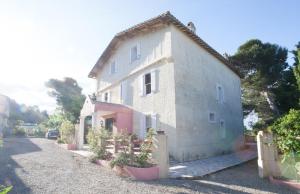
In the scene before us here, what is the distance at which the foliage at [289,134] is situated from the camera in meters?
7.94

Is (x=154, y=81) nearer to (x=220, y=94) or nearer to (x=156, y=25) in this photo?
(x=156, y=25)

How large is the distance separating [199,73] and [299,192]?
1038 cm

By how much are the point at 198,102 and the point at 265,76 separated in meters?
12.5

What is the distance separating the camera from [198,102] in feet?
50.8

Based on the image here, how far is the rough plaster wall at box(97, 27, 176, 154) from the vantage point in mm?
13539

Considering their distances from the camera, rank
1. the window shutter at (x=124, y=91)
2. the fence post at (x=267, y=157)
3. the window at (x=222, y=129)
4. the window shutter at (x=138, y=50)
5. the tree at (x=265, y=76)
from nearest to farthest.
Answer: the fence post at (x=267, y=157)
the window shutter at (x=138, y=50)
the window shutter at (x=124, y=91)
the window at (x=222, y=129)
the tree at (x=265, y=76)

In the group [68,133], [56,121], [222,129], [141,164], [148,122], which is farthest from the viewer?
[56,121]

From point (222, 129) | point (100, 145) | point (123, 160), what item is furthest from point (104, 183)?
point (222, 129)

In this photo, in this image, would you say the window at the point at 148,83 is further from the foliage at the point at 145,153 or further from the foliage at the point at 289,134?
the foliage at the point at 289,134

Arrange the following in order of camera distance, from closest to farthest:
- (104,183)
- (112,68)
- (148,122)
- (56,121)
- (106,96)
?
(104,183) < (148,122) < (112,68) < (106,96) < (56,121)

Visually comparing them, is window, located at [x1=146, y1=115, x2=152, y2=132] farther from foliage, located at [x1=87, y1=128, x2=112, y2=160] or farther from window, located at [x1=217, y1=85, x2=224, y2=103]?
window, located at [x1=217, y1=85, x2=224, y2=103]

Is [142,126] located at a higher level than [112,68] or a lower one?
lower

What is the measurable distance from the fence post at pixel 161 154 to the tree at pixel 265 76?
58.8ft

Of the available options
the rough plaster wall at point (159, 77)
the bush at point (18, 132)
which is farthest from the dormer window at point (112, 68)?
the bush at point (18, 132)
